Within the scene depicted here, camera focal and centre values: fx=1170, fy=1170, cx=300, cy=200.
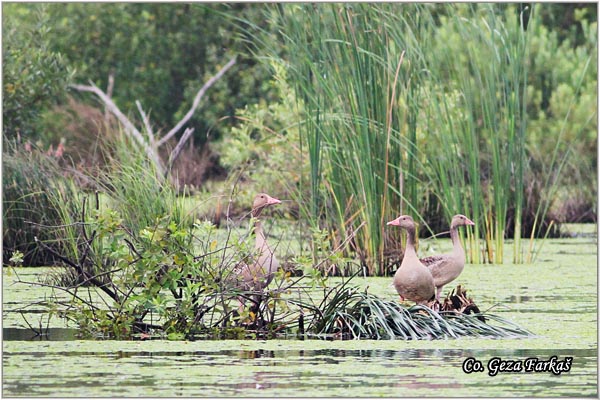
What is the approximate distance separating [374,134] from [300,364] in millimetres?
3506

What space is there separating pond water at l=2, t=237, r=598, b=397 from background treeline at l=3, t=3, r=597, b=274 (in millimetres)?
899

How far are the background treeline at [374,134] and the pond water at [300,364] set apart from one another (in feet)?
2.95

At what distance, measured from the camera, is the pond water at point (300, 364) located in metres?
5.14

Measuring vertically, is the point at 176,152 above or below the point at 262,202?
above

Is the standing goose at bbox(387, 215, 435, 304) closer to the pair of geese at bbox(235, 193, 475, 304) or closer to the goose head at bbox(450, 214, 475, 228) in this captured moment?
the pair of geese at bbox(235, 193, 475, 304)

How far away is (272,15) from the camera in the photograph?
9.55 metres

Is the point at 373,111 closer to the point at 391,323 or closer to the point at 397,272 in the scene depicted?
the point at 397,272

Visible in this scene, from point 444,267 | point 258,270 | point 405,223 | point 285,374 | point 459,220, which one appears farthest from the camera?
point 459,220

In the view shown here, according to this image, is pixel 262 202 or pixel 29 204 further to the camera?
pixel 29 204

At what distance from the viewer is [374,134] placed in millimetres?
8898

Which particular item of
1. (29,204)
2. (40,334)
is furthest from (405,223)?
(29,204)

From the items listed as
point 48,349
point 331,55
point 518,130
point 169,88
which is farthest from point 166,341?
point 169,88

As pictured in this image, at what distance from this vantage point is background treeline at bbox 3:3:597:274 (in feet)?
29.2

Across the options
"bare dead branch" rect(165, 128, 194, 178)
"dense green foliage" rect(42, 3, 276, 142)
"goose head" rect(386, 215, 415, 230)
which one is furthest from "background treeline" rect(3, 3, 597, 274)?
"dense green foliage" rect(42, 3, 276, 142)
